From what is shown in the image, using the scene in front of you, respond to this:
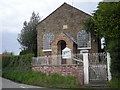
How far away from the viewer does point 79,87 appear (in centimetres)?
1388

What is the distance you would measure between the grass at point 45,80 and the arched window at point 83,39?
8.69 metres

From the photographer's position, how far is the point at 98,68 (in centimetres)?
1460

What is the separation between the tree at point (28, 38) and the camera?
3209 cm

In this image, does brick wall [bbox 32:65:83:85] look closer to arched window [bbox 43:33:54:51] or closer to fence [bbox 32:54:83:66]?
fence [bbox 32:54:83:66]

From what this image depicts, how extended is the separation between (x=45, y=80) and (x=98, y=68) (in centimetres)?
428

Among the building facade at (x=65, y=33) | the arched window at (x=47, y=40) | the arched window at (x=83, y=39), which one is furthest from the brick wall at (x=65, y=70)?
the arched window at (x=47, y=40)

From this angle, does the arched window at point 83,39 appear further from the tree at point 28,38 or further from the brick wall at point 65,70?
the brick wall at point 65,70

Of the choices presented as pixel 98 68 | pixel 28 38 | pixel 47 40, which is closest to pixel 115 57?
pixel 98 68

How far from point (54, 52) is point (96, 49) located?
16.6ft

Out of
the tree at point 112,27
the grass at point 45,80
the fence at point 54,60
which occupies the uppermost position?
the tree at point 112,27

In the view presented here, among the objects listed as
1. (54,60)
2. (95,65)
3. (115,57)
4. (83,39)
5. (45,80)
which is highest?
(83,39)

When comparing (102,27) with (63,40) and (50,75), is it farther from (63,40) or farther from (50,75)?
(63,40)

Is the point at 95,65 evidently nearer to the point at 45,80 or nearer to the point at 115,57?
the point at 115,57

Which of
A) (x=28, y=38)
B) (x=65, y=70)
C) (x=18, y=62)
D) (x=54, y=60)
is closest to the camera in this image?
(x=65, y=70)
